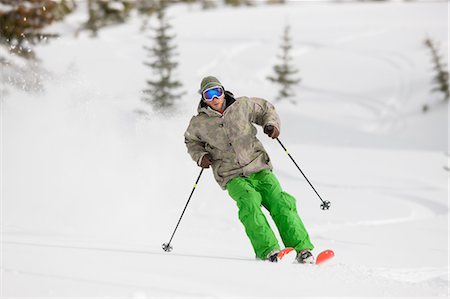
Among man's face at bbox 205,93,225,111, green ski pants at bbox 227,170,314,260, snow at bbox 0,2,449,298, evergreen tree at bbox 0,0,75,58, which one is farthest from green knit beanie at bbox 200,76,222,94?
evergreen tree at bbox 0,0,75,58

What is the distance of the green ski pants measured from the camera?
5.32 m

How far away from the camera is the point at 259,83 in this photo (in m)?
32.8

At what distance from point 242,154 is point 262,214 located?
2.00ft

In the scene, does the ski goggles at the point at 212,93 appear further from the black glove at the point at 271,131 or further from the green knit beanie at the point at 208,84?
the black glove at the point at 271,131

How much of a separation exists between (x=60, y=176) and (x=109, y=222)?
82.1 inches

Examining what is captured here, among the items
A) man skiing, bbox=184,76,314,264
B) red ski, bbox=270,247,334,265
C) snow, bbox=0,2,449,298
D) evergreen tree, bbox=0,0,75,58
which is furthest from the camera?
evergreen tree, bbox=0,0,75,58

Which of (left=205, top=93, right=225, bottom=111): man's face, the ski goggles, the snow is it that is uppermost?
the ski goggles

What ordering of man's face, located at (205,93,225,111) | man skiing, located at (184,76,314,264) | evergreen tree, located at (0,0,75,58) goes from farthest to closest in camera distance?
evergreen tree, located at (0,0,75,58) → man's face, located at (205,93,225,111) → man skiing, located at (184,76,314,264)

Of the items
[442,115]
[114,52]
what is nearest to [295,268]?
[442,115]

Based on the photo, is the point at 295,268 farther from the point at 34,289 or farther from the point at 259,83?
the point at 259,83

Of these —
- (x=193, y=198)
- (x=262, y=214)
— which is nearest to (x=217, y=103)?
(x=262, y=214)

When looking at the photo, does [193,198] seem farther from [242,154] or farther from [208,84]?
[208,84]

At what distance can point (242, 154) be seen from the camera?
5.66 metres

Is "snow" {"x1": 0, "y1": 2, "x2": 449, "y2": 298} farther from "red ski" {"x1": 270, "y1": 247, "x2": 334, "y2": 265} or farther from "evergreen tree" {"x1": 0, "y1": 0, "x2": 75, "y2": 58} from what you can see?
"evergreen tree" {"x1": 0, "y1": 0, "x2": 75, "y2": 58}
